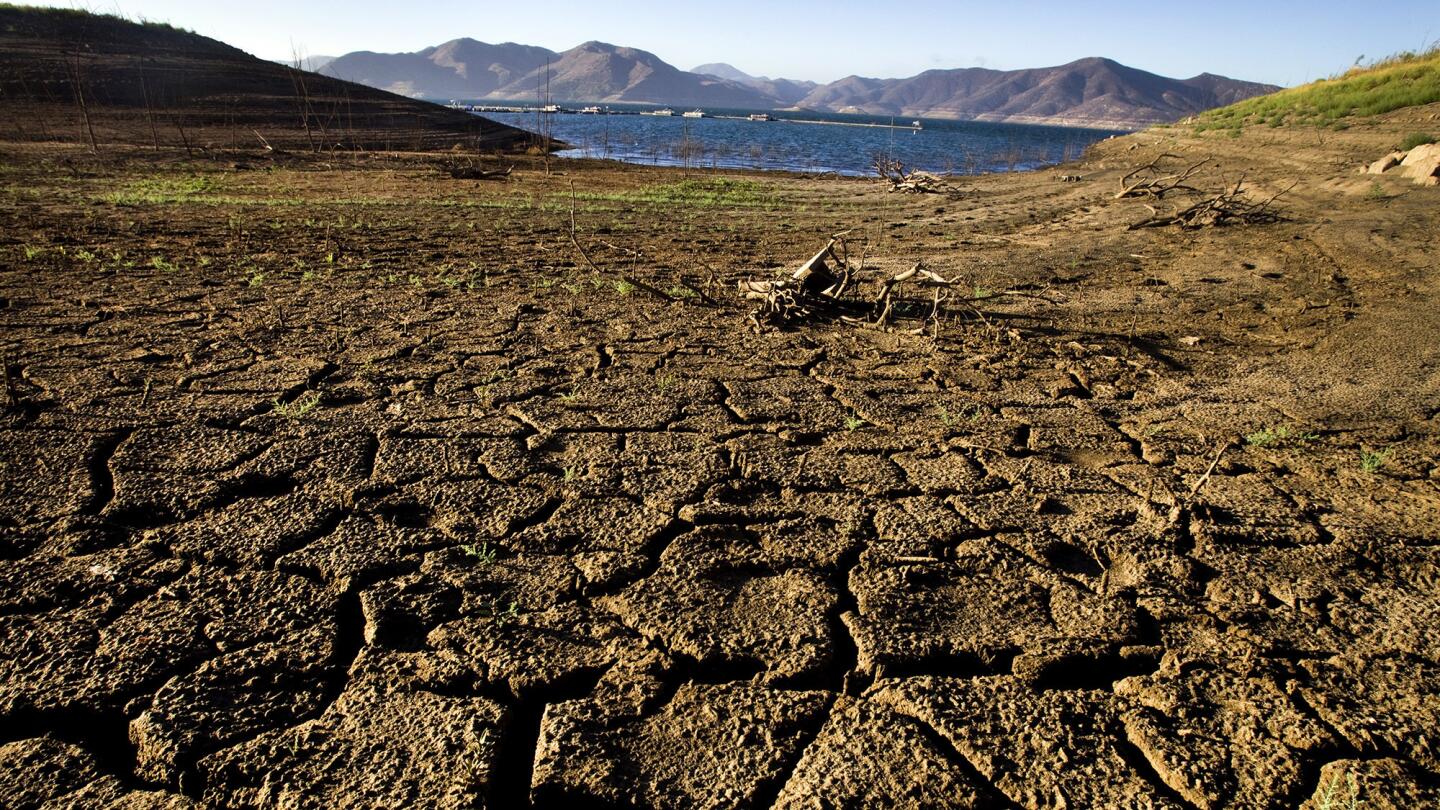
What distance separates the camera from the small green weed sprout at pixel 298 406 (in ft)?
10.6

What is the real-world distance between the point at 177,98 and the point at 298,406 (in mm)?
25933

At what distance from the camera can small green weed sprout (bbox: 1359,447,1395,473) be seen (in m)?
2.96

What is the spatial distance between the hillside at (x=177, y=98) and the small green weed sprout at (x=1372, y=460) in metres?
18.5

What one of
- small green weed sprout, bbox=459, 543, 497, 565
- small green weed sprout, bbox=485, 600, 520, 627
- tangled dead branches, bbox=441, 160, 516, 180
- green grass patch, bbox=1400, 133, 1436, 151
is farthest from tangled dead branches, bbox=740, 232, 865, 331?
green grass patch, bbox=1400, 133, 1436, 151

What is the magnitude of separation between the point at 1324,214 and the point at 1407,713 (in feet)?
29.0

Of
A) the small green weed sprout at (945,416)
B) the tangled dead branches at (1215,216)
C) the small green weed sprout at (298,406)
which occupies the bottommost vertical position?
the small green weed sprout at (945,416)

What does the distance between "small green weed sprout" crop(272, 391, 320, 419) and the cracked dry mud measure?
0.05 ft

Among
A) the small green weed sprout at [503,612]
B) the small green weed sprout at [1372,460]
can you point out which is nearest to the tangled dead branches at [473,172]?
the small green weed sprout at [503,612]

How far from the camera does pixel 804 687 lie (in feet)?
6.07

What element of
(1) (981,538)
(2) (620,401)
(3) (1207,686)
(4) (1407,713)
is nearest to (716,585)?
(1) (981,538)

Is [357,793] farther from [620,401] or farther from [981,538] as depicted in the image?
[620,401]

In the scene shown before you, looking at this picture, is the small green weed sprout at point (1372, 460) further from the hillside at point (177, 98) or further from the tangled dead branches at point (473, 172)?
the hillside at point (177, 98)

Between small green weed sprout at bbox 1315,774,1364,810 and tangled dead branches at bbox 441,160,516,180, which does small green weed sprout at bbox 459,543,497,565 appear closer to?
small green weed sprout at bbox 1315,774,1364,810

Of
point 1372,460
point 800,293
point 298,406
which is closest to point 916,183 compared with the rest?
point 800,293
